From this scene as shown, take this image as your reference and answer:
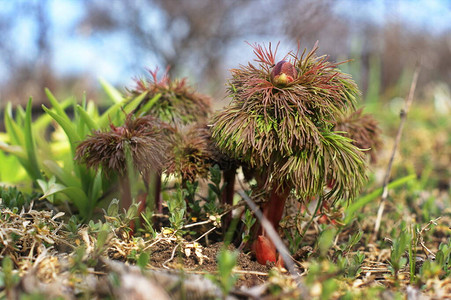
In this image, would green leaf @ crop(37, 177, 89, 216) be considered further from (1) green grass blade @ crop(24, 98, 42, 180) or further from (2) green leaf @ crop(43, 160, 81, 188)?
(1) green grass blade @ crop(24, 98, 42, 180)

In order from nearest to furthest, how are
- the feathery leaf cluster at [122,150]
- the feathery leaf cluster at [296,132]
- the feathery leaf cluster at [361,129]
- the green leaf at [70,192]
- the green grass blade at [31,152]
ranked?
1. the feathery leaf cluster at [296,132]
2. the feathery leaf cluster at [122,150]
3. the green leaf at [70,192]
4. the feathery leaf cluster at [361,129]
5. the green grass blade at [31,152]

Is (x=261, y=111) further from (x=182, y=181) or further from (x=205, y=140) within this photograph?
(x=182, y=181)

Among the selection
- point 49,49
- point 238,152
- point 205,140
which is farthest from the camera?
point 49,49

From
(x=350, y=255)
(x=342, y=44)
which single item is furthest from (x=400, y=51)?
(x=350, y=255)

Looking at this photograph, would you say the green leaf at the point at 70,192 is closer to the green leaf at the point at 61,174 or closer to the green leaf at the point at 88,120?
the green leaf at the point at 61,174

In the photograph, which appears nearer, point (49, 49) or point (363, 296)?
point (363, 296)

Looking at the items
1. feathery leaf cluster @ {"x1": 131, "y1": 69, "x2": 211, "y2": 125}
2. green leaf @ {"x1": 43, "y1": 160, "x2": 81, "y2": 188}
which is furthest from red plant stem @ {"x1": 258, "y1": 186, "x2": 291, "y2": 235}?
green leaf @ {"x1": 43, "y1": 160, "x2": 81, "y2": 188}

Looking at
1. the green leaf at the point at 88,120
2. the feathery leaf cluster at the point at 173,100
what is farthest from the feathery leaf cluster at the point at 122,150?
the feathery leaf cluster at the point at 173,100
